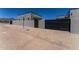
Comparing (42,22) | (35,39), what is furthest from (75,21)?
(35,39)

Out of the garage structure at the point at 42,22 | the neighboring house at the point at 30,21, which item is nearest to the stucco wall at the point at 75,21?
the garage structure at the point at 42,22

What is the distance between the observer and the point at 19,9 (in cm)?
280

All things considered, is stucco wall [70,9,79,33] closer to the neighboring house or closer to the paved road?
the paved road

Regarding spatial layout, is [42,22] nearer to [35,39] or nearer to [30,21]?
[30,21]

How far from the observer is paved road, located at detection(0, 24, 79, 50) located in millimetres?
2771

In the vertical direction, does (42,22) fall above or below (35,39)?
above

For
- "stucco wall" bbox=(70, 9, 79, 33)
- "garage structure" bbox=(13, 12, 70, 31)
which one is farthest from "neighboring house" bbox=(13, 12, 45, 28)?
"stucco wall" bbox=(70, 9, 79, 33)

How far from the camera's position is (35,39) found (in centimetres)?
279

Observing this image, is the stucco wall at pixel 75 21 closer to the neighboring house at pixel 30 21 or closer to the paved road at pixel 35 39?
the paved road at pixel 35 39

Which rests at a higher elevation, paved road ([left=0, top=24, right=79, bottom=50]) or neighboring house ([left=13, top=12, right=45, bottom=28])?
neighboring house ([left=13, top=12, right=45, bottom=28])
